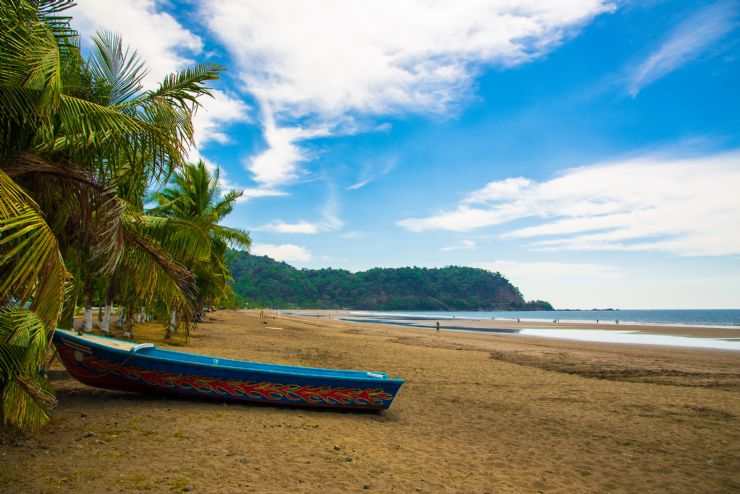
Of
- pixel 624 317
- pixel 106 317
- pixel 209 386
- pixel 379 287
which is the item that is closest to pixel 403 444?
pixel 209 386

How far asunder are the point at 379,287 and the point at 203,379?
131874mm

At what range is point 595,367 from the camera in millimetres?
13867

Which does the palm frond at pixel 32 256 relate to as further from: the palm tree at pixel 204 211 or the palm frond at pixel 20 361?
the palm tree at pixel 204 211

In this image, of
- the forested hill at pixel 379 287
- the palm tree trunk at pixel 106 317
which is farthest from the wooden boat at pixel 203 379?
the forested hill at pixel 379 287

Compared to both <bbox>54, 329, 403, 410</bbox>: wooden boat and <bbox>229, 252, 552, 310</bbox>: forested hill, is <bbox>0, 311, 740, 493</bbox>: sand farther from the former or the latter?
<bbox>229, 252, 552, 310</bbox>: forested hill

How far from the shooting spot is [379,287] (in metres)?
138

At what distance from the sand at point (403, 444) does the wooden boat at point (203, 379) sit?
23 cm

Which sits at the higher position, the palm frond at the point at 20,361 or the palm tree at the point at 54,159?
the palm tree at the point at 54,159

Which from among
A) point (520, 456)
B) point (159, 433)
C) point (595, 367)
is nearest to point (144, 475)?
point (159, 433)

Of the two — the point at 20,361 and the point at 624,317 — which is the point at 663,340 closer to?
the point at 20,361

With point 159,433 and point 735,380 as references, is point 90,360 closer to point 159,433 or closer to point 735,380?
point 159,433

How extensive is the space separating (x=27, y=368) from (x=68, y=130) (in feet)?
8.32

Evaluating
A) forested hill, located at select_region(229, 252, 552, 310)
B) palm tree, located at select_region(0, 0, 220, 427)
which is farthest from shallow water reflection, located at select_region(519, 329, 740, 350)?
forested hill, located at select_region(229, 252, 552, 310)

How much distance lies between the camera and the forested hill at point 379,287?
123938mm
